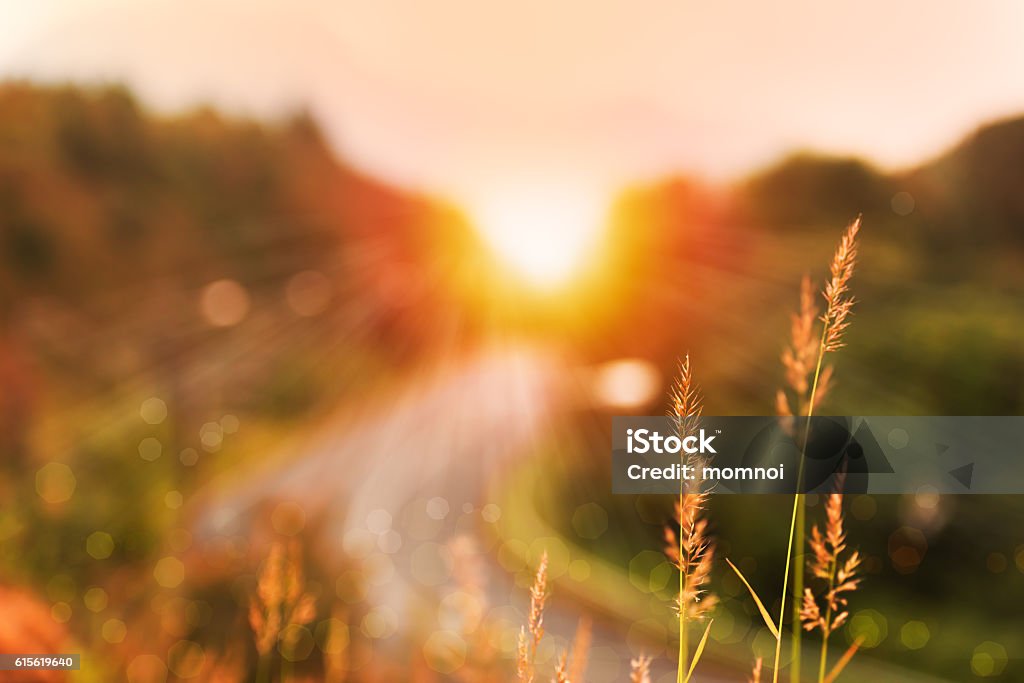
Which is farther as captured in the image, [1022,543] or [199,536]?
[199,536]

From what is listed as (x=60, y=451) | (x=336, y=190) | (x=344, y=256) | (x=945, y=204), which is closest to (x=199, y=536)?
(x=60, y=451)

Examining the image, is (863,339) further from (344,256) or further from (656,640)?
(344,256)

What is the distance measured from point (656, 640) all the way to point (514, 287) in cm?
310

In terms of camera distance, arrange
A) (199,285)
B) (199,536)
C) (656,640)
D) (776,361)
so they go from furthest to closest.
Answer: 1. (199,285)
2. (199,536)
3. (776,361)
4. (656,640)

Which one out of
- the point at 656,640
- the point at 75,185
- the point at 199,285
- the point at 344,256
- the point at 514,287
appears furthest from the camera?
the point at 344,256

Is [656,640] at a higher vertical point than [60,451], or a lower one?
lower

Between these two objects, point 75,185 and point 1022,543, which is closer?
point 1022,543

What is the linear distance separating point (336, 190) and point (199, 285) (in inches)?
82.2

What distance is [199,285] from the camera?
20.3ft

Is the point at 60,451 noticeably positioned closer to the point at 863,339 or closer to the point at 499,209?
the point at 499,209

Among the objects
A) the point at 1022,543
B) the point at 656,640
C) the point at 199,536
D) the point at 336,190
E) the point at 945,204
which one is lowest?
the point at 656,640

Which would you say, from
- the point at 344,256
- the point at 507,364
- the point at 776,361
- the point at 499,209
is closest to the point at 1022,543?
the point at 776,361

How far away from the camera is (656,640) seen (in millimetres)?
2803

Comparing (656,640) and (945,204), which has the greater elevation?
(945,204)
